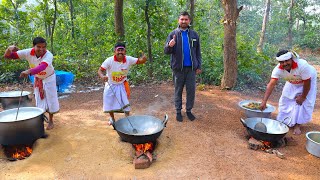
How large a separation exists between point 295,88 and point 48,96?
4.02 meters

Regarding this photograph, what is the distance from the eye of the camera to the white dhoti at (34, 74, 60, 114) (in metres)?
3.98

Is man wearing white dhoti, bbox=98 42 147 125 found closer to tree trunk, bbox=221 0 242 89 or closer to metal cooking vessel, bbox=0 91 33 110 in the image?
metal cooking vessel, bbox=0 91 33 110

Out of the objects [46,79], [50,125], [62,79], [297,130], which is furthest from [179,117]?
[62,79]

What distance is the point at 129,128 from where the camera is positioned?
3818mm

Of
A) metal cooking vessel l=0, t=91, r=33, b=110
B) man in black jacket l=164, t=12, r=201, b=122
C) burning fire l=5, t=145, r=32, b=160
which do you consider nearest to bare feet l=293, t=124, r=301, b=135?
man in black jacket l=164, t=12, r=201, b=122

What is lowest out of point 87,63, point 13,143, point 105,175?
point 105,175

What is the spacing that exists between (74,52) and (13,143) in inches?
219

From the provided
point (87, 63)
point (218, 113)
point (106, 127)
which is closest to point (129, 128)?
point (106, 127)

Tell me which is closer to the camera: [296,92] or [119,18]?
[296,92]

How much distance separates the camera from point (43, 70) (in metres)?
3.64

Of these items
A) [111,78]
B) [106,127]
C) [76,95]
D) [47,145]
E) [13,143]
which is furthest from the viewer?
[76,95]

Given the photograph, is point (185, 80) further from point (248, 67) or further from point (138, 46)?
point (138, 46)

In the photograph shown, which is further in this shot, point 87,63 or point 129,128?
point 87,63

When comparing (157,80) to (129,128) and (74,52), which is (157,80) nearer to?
(74,52)
